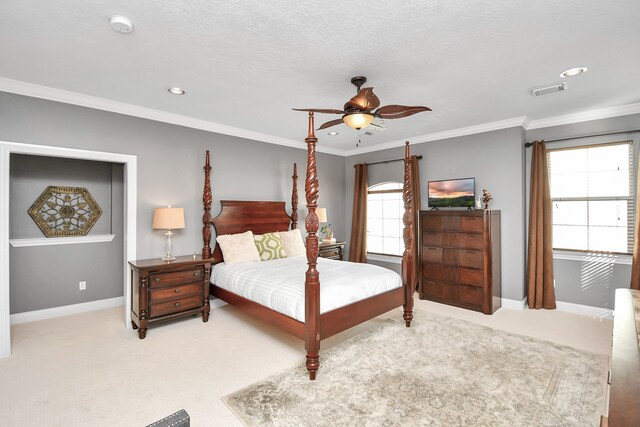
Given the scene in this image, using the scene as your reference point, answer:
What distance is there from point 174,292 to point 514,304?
4683 millimetres

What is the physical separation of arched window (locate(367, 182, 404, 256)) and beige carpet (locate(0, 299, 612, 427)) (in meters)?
1.99

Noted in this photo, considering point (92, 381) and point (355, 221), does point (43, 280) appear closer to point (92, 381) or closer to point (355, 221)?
point (92, 381)

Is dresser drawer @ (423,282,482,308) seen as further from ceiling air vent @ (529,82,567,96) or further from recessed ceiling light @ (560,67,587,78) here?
recessed ceiling light @ (560,67,587,78)

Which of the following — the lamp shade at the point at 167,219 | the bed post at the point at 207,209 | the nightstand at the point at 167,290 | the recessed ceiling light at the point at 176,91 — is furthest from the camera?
the bed post at the point at 207,209

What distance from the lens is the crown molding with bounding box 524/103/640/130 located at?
384 cm

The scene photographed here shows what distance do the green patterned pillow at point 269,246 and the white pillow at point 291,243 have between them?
0.10 meters

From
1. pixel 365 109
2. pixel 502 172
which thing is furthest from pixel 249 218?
pixel 502 172

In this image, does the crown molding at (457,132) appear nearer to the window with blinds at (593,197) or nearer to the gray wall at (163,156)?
the window with blinds at (593,197)

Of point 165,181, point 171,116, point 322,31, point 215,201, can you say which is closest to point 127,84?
point 171,116

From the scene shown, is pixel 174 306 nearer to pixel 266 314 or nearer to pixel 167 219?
pixel 167 219

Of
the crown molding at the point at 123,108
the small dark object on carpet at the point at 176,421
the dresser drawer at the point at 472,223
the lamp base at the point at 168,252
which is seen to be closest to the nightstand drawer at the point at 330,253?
the crown molding at the point at 123,108

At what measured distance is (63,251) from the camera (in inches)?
167

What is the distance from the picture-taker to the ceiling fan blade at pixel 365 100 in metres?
2.67

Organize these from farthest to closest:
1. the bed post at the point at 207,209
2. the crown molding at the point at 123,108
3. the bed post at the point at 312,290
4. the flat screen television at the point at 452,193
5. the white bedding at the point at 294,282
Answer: the flat screen television at the point at 452,193 < the bed post at the point at 207,209 < the crown molding at the point at 123,108 < the white bedding at the point at 294,282 < the bed post at the point at 312,290
